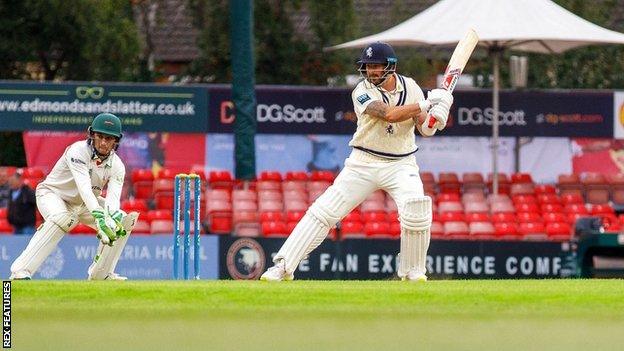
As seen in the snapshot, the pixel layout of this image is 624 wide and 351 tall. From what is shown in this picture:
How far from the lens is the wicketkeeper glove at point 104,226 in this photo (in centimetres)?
1301

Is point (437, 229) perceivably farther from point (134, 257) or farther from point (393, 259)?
point (134, 257)

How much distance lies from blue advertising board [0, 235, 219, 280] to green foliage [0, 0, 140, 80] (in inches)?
228

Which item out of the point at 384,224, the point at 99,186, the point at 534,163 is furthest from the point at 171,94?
the point at 99,186

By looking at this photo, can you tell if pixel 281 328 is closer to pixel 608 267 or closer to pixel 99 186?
pixel 99 186

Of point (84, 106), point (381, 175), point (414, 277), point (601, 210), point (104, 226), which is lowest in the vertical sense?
point (414, 277)

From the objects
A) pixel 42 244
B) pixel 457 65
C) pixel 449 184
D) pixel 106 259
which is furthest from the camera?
pixel 449 184

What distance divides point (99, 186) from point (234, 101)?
24.5 ft

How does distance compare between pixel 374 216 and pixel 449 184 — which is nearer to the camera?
pixel 374 216

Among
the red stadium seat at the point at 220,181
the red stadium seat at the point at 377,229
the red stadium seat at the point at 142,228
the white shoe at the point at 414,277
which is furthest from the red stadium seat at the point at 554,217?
the white shoe at the point at 414,277

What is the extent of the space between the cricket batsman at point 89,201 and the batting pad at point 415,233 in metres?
2.23

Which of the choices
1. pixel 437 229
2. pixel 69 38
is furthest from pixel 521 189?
pixel 69 38

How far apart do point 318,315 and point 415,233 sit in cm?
290

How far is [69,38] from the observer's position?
2548 cm

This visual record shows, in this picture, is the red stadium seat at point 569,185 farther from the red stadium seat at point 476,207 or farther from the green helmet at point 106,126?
the green helmet at point 106,126
